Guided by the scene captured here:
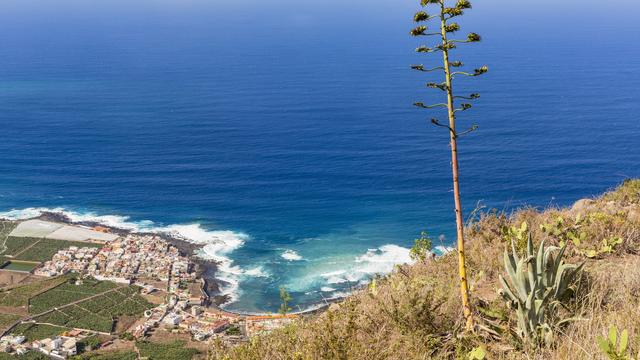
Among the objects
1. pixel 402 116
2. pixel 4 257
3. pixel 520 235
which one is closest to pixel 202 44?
pixel 402 116

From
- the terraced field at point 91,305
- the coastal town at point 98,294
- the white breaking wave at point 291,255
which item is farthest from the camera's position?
the white breaking wave at point 291,255

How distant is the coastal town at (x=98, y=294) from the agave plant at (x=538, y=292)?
19.3 meters

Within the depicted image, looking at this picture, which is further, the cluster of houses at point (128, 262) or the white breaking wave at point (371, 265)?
the cluster of houses at point (128, 262)

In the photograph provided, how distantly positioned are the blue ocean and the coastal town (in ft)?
9.21

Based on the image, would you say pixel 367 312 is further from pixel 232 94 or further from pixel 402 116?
pixel 232 94

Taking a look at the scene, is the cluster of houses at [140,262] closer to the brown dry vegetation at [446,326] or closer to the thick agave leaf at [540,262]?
the brown dry vegetation at [446,326]

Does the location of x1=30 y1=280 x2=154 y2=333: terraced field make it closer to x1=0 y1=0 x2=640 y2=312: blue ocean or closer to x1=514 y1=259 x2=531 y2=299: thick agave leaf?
x1=0 y1=0 x2=640 y2=312: blue ocean

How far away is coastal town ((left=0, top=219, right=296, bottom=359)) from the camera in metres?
29.7

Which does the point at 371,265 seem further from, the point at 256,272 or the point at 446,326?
the point at 446,326

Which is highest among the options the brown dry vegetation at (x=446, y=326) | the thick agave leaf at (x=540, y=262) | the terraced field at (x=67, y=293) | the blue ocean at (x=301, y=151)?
the blue ocean at (x=301, y=151)

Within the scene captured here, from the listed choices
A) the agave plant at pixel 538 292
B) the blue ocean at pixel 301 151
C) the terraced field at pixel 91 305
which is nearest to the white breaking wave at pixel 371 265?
the blue ocean at pixel 301 151

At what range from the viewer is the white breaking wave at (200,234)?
3834 centimetres

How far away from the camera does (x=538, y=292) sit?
6.71 m

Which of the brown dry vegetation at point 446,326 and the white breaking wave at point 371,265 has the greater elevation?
the white breaking wave at point 371,265
